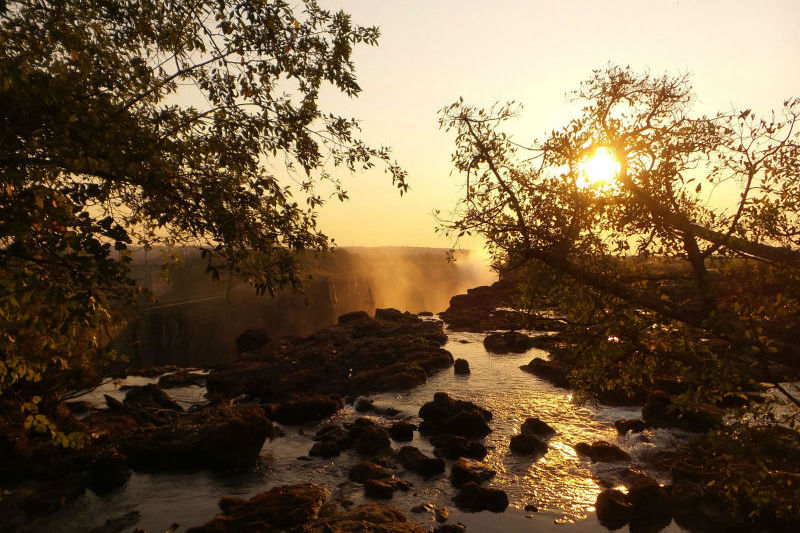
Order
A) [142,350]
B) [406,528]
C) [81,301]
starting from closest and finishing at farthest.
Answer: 1. [81,301]
2. [406,528]
3. [142,350]

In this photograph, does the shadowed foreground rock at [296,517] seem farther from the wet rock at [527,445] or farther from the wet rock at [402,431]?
the wet rock at [527,445]

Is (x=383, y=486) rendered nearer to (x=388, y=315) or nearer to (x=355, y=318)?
(x=355, y=318)

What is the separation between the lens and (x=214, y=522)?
36.5 ft

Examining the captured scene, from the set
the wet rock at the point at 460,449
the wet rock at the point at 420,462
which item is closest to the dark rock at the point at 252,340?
the wet rock at the point at 460,449

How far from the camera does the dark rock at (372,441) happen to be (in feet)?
55.2

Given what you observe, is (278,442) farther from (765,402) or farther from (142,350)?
(142,350)

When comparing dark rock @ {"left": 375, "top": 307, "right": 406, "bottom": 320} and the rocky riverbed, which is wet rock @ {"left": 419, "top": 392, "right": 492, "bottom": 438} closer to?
the rocky riverbed

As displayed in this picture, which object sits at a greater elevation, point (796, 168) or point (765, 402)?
point (796, 168)

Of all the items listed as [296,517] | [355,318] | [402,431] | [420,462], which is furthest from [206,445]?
[355,318]

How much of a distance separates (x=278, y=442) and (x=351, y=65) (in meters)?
15.2

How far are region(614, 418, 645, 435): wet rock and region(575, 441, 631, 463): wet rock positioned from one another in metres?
2.31

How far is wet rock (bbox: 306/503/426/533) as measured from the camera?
10523 millimetres

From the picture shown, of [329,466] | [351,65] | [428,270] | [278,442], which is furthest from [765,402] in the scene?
[428,270]

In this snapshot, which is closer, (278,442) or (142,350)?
(278,442)
